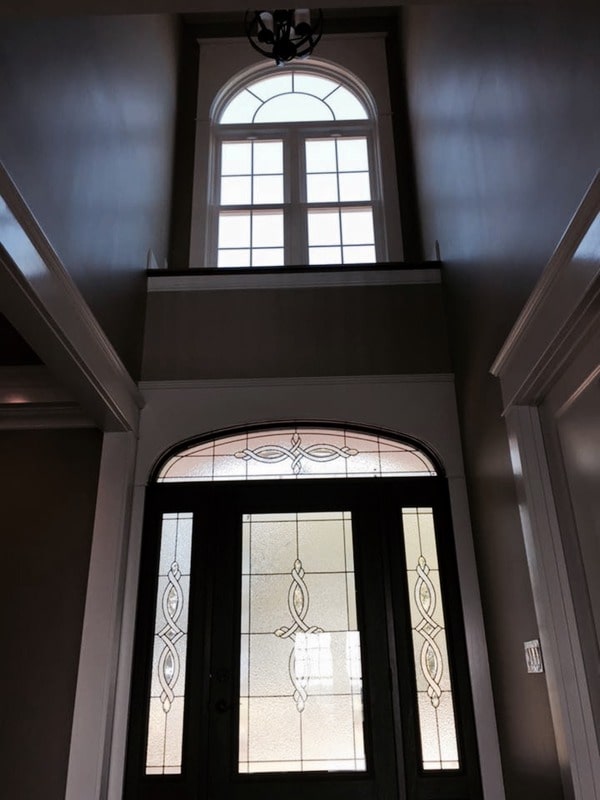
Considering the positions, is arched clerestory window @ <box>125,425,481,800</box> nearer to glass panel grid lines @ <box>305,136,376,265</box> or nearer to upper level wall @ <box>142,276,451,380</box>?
upper level wall @ <box>142,276,451,380</box>

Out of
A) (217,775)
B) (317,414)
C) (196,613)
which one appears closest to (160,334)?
(317,414)

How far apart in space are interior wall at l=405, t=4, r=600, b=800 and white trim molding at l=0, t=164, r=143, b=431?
176 cm

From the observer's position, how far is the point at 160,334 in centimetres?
421

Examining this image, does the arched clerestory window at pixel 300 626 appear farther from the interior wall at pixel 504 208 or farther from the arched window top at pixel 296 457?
the interior wall at pixel 504 208

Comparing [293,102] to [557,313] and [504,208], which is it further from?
[557,313]

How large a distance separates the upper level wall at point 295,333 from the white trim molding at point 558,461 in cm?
136

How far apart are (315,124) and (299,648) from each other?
4.19 meters

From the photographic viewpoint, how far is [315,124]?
5672 millimetres

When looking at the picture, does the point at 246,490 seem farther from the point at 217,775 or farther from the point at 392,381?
the point at 217,775

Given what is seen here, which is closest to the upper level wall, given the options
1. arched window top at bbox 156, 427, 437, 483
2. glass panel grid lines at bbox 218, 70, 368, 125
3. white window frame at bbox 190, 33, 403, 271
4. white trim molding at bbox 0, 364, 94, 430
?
arched window top at bbox 156, 427, 437, 483

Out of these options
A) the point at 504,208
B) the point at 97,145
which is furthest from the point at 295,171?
the point at 504,208

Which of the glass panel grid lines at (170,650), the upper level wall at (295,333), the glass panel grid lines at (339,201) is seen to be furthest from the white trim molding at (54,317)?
the glass panel grid lines at (339,201)

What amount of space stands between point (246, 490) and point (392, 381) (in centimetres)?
108

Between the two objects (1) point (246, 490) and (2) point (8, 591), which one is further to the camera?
(1) point (246, 490)
